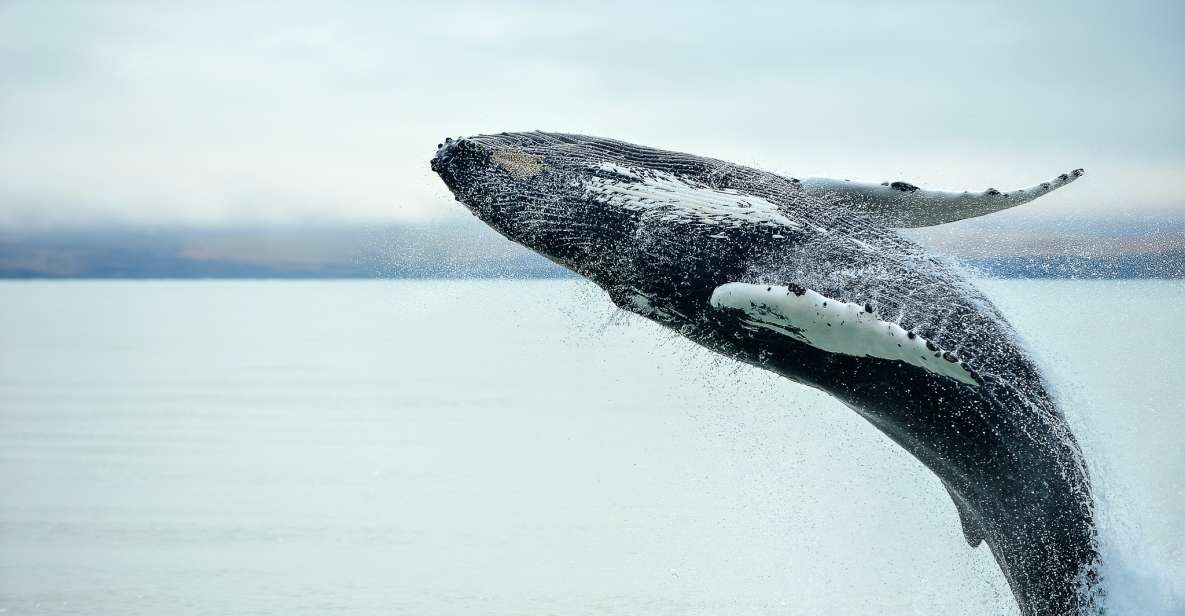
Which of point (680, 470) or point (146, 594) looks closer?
point (146, 594)

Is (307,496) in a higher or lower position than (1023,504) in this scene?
lower

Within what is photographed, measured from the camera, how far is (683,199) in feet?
12.9

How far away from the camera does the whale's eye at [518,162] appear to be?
408 centimetres

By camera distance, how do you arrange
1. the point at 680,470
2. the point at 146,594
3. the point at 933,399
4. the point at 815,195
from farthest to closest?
1. the point at 680,470
2. the point at 146,594
3. the point at 815,195
4. the point at 933,399

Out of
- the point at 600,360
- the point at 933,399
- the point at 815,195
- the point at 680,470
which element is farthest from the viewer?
the point at 600,360

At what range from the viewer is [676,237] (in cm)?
386

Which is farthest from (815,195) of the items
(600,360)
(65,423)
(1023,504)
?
(600,360)

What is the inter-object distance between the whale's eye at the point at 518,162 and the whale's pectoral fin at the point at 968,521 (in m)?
2.01

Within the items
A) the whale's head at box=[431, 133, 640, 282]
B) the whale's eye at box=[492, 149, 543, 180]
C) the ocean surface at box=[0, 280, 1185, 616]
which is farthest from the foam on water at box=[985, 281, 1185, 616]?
the whale's eye at box=[492, 149, 543, 180]

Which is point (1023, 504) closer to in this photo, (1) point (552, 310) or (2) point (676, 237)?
(2) point (676, 237)

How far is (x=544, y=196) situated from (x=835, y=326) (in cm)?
128

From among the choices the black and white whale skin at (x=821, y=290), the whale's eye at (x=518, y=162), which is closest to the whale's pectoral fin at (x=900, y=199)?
the black and white whale skin at (x=821, y=290)

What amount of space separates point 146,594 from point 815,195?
200 inches

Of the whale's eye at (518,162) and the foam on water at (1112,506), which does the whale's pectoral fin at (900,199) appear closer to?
the foam on water at (1112,506)
